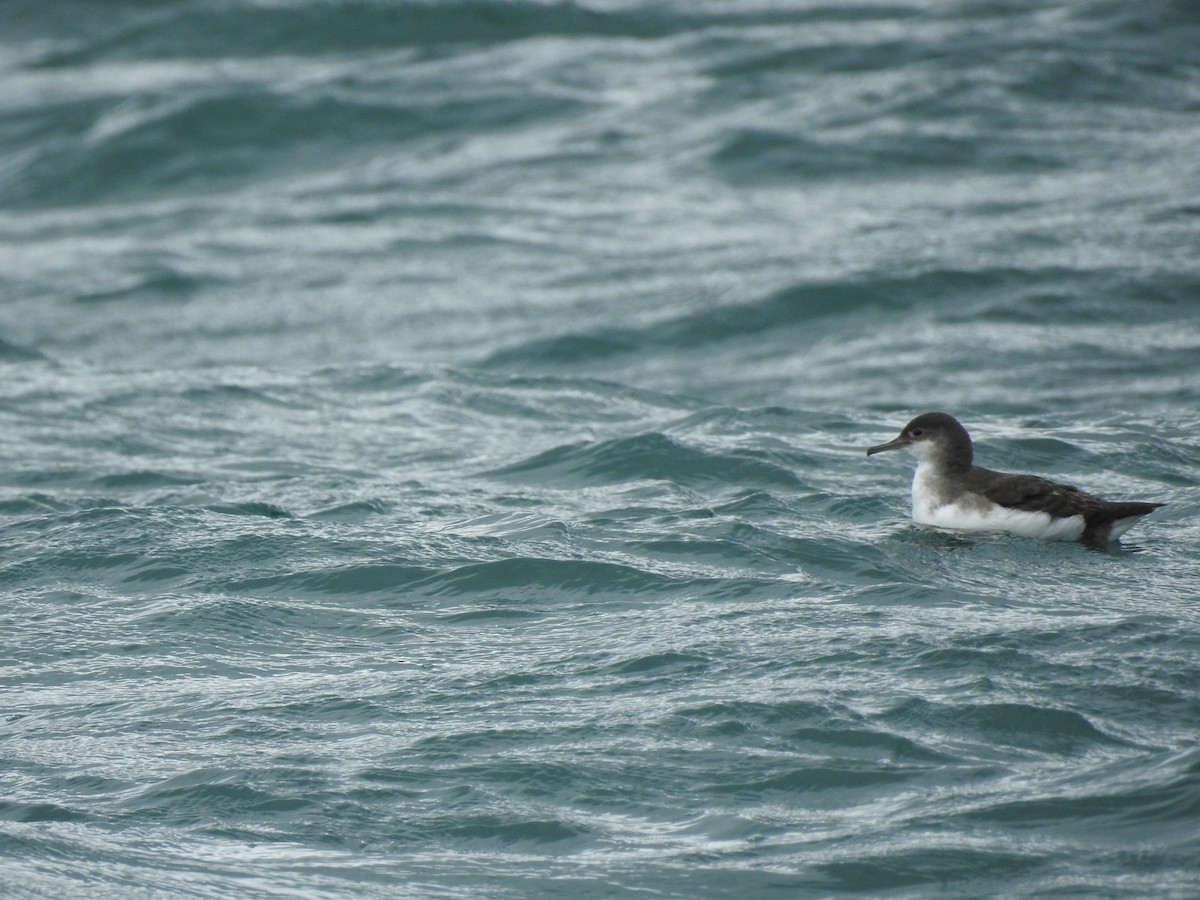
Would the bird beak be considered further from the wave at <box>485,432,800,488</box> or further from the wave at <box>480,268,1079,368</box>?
the wave at <box>480,268,1079,368</box>

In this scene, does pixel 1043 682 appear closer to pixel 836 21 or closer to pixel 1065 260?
pixel 1065 260

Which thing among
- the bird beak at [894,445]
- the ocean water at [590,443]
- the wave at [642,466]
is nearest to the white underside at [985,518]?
the ocean water at [590,443]

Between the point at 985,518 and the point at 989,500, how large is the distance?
0.09 metres

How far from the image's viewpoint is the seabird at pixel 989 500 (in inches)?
285

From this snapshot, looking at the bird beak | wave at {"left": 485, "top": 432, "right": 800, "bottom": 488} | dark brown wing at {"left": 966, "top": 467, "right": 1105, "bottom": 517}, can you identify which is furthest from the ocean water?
the bird beak

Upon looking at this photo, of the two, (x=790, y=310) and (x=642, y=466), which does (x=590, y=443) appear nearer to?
(x=642, y=466)

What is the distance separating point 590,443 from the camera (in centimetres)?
962

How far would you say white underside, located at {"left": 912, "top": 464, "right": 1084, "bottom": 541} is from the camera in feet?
23.9

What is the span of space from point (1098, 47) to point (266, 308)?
37.8 ft

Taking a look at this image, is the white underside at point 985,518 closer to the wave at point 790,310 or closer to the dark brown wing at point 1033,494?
the dark brown wing at point 1033,494

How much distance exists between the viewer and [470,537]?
25.8 feet

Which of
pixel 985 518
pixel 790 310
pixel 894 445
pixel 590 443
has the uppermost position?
pixel 790 310

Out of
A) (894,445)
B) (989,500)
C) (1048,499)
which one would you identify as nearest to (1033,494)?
(1048,499)

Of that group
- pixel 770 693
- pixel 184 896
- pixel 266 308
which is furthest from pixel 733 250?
pixel 184 896
